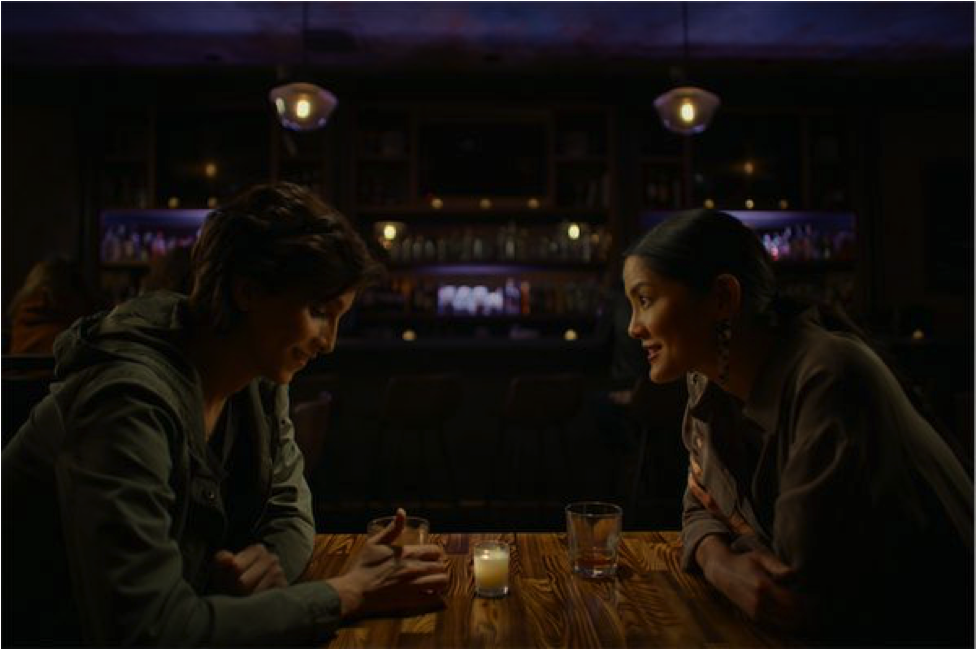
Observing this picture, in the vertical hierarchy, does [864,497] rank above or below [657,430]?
above

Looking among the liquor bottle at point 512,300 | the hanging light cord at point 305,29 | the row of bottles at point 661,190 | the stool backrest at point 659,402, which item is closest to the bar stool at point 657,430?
the stool backrest at point 659,402

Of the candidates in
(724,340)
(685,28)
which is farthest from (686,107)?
(724,340)

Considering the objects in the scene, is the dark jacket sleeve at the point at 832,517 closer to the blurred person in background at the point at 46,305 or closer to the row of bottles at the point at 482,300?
the blurred person in background at the point at 46,305

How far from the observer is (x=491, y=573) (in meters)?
1.29

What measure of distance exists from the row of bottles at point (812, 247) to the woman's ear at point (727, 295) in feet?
19.3

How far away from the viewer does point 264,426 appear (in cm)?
158

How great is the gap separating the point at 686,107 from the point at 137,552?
507cm

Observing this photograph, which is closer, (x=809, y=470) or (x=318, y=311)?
(x=809, y=470)

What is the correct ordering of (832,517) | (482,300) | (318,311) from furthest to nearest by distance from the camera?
1. (482,300)
2. (318,311)
3. (832,517)

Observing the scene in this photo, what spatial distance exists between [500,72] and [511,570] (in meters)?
5.82

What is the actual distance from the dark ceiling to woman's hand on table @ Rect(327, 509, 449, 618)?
479cm

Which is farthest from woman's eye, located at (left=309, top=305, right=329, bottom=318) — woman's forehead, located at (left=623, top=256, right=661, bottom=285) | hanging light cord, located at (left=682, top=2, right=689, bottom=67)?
hanging light cord, located at (left=682, top=2, right=689, bottom=67)

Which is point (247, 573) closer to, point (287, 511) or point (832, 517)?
point (287, 511)

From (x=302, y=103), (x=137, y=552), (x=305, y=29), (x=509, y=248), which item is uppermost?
(x=305, y=29)
